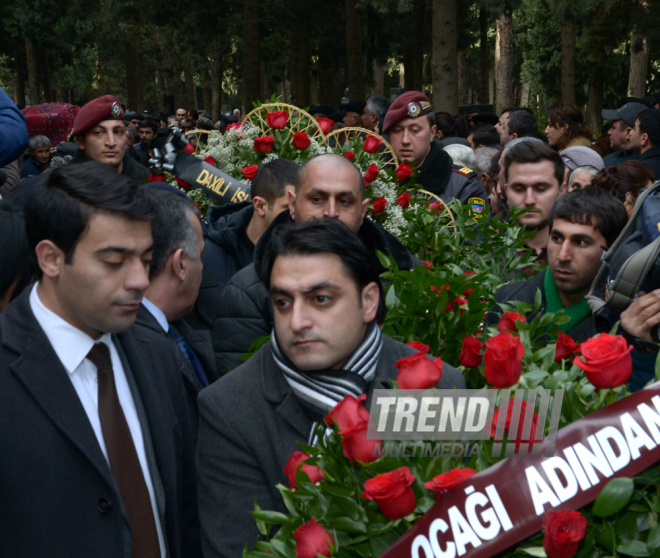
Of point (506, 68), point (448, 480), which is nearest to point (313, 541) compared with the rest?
point (448, 480)

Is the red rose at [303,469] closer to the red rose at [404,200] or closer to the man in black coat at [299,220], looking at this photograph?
the man in black coat at [299,220]

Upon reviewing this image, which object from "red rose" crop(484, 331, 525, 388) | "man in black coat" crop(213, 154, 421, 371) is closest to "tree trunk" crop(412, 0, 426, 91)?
"man in black coat" crop(213, 154, 421, 371)

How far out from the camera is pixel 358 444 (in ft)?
5.12

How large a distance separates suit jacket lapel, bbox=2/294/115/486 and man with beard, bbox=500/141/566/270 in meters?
2.86

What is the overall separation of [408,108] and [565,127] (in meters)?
2.47

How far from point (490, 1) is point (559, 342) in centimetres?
1677

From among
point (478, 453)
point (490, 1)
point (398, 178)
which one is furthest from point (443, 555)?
point (490, 1)

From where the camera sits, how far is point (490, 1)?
1752 centimetres

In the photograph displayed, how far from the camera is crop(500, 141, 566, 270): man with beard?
4.40 meters

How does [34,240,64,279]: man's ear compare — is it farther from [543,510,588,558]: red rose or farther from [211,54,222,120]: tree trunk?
[211,54,222,120]: tree trunk

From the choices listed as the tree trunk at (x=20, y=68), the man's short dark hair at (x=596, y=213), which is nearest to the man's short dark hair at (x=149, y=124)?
the man's short dark hair at (x=596, y=213)

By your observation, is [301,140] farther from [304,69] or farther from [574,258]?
[304,69]

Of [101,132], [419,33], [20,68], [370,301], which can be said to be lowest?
[370,301]

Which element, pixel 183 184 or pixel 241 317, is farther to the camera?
pixel 183 184
